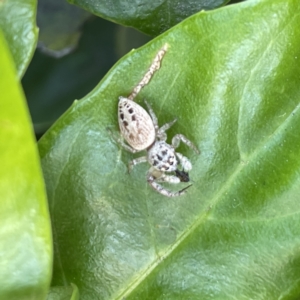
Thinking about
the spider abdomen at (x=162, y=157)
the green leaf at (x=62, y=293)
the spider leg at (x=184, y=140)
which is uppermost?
the spider leg at (x=184, y=140)

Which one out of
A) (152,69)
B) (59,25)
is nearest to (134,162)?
(152,69)

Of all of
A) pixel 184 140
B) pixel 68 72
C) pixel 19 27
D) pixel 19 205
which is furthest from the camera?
pixel 68 72

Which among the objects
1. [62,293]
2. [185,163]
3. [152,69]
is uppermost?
[152,69]

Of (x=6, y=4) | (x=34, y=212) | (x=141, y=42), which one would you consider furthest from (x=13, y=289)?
(x=141, y=42)

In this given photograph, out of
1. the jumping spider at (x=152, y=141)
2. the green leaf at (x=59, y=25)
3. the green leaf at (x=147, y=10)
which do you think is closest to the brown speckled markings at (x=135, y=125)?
the jumping spider at (x=152, y=141)

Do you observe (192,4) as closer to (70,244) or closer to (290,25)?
(290,25)

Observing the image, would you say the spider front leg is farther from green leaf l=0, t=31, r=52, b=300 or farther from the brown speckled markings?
green leaf l=0, t=31, r=52, b=300

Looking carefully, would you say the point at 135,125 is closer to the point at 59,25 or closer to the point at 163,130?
the point at 163,130

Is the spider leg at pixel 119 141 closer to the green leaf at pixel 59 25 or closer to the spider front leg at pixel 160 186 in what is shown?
the spider front leg at pixel 160 186
